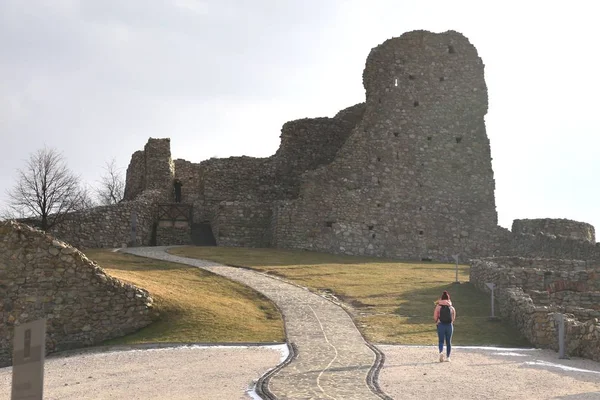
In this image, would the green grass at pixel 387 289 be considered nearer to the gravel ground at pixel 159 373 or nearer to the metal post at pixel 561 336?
the metal post at pixel 561 336

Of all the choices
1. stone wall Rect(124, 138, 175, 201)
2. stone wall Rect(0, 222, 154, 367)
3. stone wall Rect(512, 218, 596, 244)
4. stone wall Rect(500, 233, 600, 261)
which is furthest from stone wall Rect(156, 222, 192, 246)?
stone wall Rect(512, 218, 596, 244)

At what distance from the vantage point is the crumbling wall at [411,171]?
39.0 meters

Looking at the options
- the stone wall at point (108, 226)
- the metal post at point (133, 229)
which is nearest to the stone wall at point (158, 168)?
the stone wall at point (108, 226)

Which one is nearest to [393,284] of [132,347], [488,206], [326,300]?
[326,300]

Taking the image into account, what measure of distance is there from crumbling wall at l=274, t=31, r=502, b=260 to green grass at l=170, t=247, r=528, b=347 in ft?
7.64

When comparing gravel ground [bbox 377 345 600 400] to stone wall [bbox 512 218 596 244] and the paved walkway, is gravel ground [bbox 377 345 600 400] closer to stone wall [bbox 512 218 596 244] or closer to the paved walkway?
the paved walkway

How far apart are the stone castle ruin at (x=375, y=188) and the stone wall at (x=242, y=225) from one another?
6 centimetres

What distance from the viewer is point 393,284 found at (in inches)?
1129

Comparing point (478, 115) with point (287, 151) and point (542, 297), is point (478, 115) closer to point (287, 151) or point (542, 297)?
point (287, 151)

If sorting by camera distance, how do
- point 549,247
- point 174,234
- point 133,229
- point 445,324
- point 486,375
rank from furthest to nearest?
point 174,234, point 133,229, point 549,247, point 445,324, point 486,375

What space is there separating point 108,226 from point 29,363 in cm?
2986

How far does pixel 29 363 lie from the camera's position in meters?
7.98

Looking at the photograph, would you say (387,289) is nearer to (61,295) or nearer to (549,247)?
(61,295)

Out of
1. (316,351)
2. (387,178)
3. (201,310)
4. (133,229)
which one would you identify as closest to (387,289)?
(201,310)
